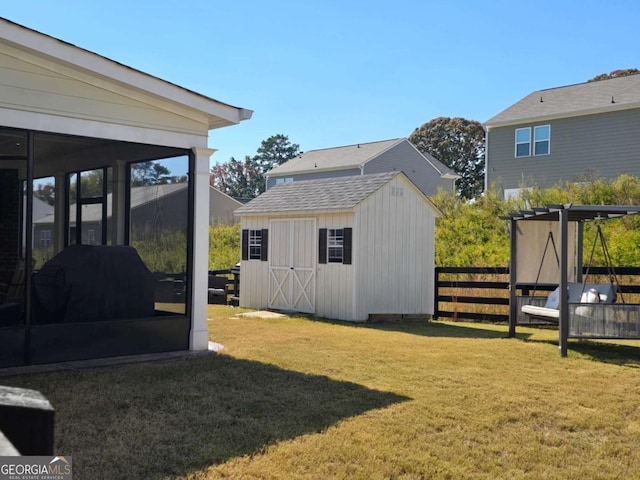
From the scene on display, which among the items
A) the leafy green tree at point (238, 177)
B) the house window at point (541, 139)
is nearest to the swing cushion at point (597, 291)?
the house window at point (541, 139)

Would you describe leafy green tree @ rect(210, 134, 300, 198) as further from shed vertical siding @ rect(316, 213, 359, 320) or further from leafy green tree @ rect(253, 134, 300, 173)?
shed vertical siding @ rect(316, 213, 359, 320)

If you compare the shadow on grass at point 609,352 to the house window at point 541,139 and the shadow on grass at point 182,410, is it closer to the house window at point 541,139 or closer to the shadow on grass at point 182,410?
the shadow on grass at point 182,410

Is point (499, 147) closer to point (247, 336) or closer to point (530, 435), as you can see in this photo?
point (247, 336)

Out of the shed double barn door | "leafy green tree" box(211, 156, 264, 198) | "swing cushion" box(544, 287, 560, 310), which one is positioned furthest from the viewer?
"leafy green tree" box(211, 156, 264, 198)

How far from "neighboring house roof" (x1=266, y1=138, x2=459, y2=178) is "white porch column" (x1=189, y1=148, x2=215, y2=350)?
72.5ft

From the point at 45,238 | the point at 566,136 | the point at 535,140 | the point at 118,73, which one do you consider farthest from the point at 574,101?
the point at 118,73

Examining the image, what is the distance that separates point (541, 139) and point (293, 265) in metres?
13.8

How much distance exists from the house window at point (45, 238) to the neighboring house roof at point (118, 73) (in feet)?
10.8

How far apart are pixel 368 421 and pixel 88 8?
7.24 meters

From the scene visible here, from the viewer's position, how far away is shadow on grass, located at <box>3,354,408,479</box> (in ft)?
13.4

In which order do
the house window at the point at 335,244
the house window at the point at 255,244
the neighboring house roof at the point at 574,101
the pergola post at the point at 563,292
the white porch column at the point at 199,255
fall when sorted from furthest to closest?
the neighboring house roof at the point at 574,101 → the house window at the point at 255,244 → the house window at the point at 335,244 → the pergola post at the point at 563,292 → the white porch column at the point at 199,255

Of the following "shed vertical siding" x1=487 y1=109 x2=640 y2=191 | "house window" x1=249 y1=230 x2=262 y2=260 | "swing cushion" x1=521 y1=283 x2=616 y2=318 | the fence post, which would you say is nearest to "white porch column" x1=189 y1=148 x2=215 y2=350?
"swing cushion" x1=521 y1=283 x2=616 y2=318

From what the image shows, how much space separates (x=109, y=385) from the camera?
19.4 ft

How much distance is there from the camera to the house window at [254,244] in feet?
45.4
